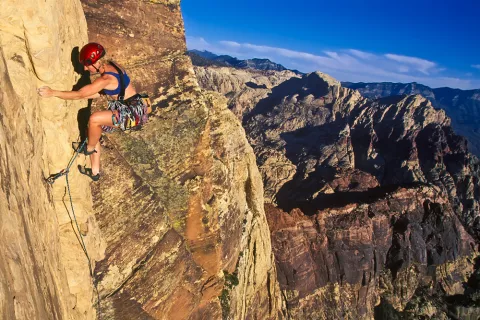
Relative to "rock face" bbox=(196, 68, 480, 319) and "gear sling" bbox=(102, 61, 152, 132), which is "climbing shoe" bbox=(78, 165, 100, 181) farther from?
"rock face" bbox=(196, 68, 480, 319)

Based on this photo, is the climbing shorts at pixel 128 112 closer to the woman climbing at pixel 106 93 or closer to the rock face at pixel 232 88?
the woman climbing at pixel 106 93

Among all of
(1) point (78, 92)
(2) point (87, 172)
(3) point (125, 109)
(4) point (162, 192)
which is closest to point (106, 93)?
(3) point (125, 109)

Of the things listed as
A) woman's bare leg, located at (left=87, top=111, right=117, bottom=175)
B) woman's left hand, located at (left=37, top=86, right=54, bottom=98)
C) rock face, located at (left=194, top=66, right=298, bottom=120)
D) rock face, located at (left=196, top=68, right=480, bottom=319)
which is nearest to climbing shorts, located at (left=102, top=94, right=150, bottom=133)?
woman's bare leg, located at (left=87, top=111, right=117, bottom=175)

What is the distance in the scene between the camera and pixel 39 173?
309 inches

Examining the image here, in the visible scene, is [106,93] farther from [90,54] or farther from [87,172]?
[87,172]

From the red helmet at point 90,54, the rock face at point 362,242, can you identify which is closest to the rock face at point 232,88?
the rock face at point 362,242

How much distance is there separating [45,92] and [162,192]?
23.3ft

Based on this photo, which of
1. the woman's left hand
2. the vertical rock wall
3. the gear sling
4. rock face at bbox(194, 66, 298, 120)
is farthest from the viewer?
rock face at bbox(194, 66, 298, 120)

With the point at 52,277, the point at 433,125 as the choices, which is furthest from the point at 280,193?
the point at 433,125

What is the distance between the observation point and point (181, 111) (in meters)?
14.5

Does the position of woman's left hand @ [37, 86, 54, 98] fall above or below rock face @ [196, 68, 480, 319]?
above

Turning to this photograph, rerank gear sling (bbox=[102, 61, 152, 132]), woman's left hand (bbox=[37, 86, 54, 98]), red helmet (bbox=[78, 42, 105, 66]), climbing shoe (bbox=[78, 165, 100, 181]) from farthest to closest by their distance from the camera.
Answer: climbing shoe (bbox=[78, 165, 100, 181]) → gear sling (bbox=[102, 61, 152, 132]) → red helmet (bbox=[78, 42, 105, 66]) → woman's left hand (bbox=[37, 86, 54, 98])

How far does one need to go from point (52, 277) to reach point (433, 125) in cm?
12618

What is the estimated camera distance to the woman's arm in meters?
7.78
